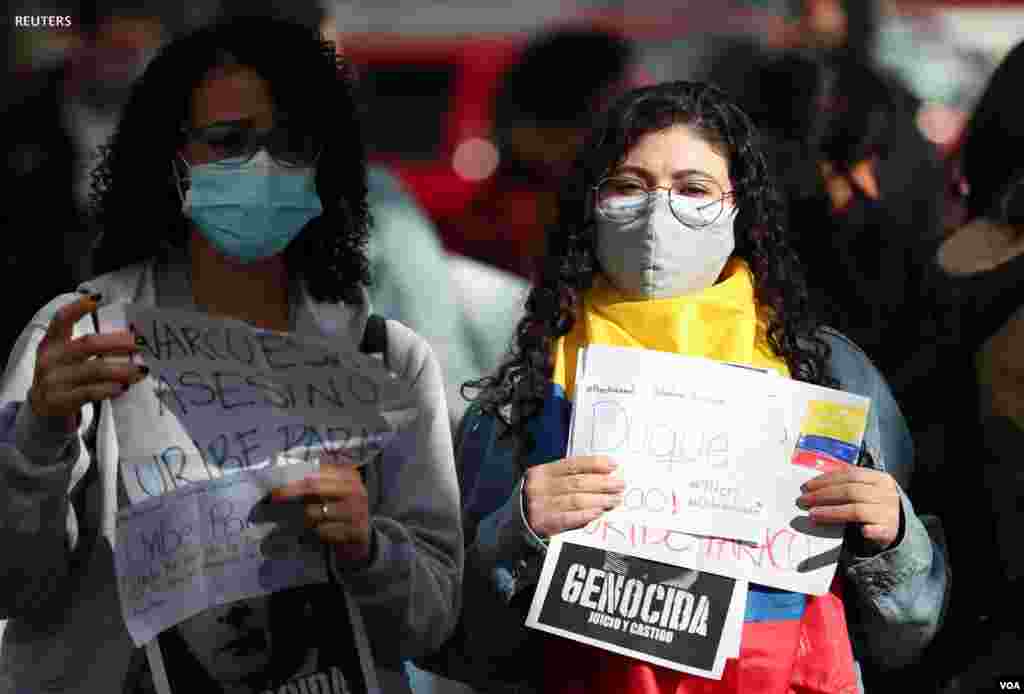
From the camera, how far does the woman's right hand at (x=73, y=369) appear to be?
8.95ft

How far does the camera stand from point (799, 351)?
10.4ft

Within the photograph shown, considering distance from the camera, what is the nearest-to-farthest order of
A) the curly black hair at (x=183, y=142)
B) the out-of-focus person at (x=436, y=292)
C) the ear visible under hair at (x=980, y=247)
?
the curly black hair at (x=183, y=142)
the ear visible under hair at (x=980, y=247)
the out-of-focus person at (x=436, y=292)

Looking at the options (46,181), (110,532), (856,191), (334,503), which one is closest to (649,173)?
(334,503)

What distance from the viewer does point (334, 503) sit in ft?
9.32

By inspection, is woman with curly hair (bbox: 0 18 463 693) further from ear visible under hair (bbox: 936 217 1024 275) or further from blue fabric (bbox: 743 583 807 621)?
ear visible under hair (bbox: 936 217 1024 275)

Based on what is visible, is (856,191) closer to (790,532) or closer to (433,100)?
(790,532)

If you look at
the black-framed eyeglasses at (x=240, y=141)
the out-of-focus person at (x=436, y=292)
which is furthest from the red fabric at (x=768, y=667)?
the out-of-focus person at (x=436, y=292)

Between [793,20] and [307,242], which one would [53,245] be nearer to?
[307,242]

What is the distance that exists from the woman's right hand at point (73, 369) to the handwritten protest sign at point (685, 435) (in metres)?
0.77

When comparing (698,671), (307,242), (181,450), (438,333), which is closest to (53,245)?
(438,333)

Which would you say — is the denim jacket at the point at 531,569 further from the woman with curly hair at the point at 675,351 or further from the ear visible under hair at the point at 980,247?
the ear visible under hair at the point at 980,247

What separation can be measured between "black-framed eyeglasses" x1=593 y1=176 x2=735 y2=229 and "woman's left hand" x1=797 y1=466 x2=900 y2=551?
1.75ft

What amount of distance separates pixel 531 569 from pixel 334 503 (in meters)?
0.38

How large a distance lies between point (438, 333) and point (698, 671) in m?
2.16
